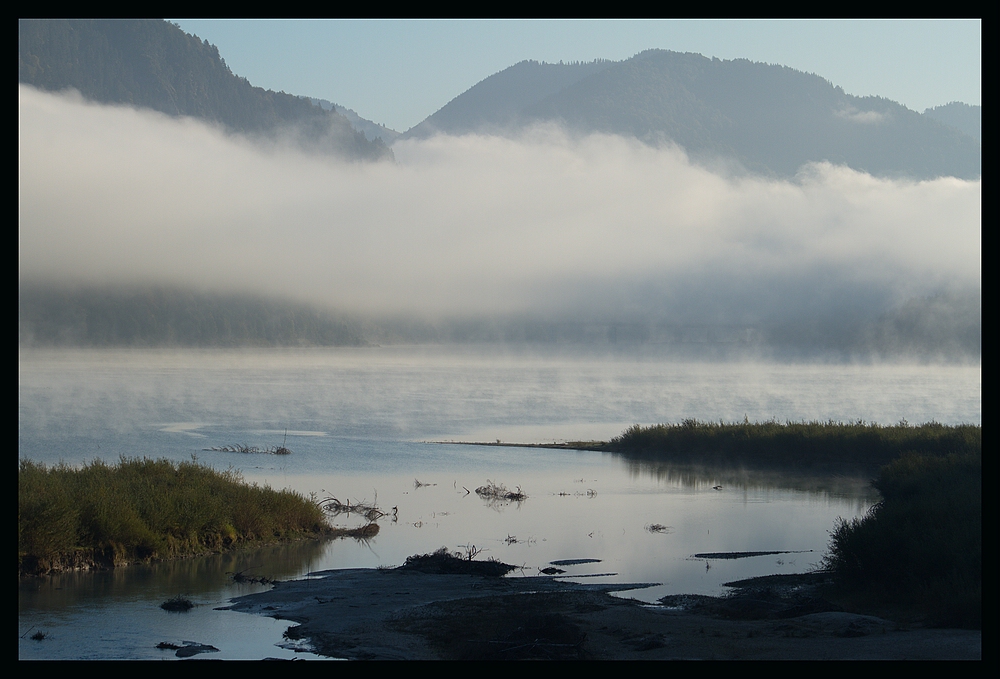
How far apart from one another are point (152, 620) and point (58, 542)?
3377 millimetres

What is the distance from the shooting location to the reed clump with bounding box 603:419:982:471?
36.3 metres

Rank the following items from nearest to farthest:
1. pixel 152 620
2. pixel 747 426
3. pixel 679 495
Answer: pixel 152 620 < pixel 679 495 < pixel 747 426

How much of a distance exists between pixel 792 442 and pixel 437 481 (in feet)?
51.4

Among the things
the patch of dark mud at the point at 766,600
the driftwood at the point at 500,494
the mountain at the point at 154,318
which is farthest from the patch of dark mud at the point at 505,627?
the mountain at the point at 154,318

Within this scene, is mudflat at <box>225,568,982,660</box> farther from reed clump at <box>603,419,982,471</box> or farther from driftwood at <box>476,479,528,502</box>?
reed clump at <box>603,419,982,471</box>

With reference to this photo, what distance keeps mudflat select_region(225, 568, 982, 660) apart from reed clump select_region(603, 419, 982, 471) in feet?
76.7

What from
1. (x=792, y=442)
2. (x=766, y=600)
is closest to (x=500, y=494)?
(x=766, y=600)

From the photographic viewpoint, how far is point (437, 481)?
109 ft

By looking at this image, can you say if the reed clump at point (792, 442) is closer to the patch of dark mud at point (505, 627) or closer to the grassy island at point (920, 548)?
the grassy island at point (920, 548)

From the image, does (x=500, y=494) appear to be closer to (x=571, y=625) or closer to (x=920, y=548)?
(x=920, y=548)
